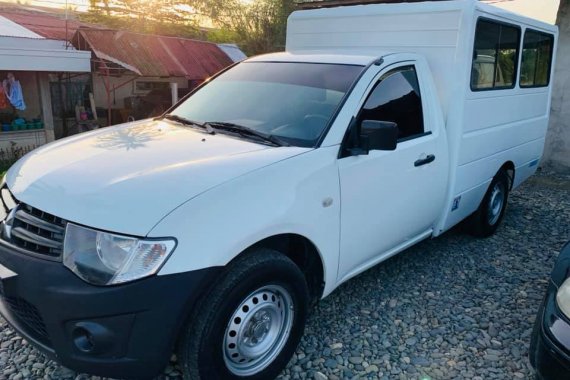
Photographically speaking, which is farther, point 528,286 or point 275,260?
point 528,286

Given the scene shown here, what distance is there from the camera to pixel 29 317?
2.28m

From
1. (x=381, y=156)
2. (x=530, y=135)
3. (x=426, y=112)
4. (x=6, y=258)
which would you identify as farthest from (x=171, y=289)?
(x=530, y=135)

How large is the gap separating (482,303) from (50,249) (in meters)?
3.18

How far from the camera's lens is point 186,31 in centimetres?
2269

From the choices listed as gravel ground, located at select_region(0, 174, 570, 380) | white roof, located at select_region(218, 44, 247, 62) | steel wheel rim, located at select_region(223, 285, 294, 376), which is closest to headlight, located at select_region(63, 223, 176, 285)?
steel wheel rim, located at select_region(223, 285, 294, 376)

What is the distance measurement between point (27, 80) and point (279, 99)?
39.9 ft

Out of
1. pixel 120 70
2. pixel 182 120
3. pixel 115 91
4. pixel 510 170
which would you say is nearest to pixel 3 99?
pixel 120 70

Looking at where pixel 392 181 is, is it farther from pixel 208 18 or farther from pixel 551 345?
pixel 208 18

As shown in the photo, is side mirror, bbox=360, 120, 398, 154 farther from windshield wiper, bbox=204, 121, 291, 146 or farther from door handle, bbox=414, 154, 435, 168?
door handle, bbox=414, 154, 435, 168

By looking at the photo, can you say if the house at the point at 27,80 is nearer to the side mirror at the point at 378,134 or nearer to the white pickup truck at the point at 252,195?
the white pickup truck at the point at 252,195

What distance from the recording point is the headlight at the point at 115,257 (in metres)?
2.03

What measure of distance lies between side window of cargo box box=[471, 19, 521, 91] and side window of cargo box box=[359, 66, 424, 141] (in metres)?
0.78

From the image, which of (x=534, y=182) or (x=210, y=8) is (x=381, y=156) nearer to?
(x=534, y=182)

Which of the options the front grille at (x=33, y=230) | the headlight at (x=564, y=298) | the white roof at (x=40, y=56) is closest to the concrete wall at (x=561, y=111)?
the headlight at (x=564, y=298)
